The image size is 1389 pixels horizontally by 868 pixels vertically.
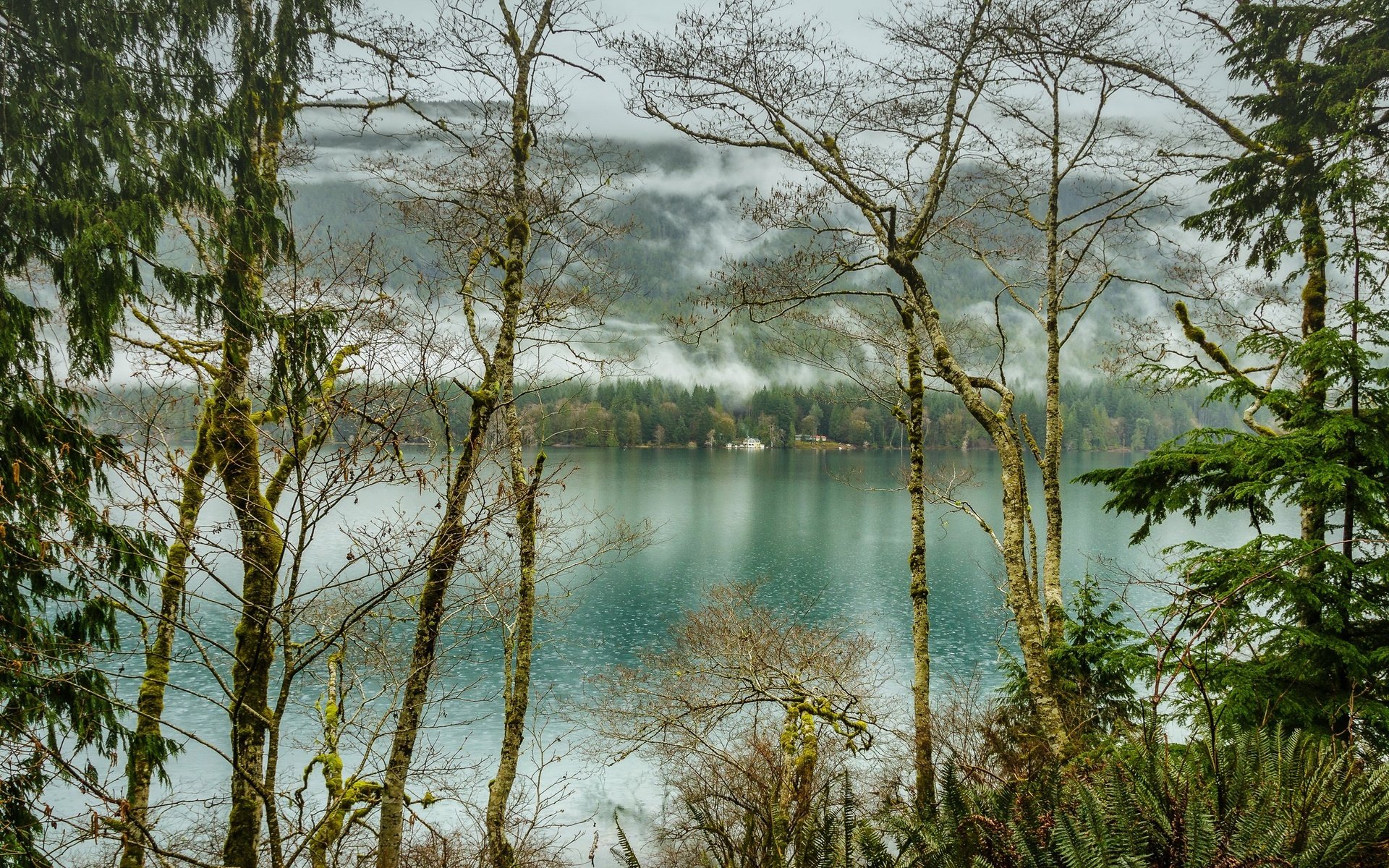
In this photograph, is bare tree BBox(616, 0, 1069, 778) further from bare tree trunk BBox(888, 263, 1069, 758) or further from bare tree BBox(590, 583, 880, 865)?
bare tree BBox(590, 583, 880, 865)

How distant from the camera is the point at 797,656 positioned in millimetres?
12953

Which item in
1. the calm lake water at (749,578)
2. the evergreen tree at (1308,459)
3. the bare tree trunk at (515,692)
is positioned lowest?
the calm lake water at (749,578)

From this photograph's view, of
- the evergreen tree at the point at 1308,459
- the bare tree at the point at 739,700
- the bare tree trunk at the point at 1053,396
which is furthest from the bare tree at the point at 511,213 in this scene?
the bare tree trunk at the point at 1053,396

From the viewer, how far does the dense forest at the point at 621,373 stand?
11.0ft

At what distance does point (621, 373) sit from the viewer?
8922 mm

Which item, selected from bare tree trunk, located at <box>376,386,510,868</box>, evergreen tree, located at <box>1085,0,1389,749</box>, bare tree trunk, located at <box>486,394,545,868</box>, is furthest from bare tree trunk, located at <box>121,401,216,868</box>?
evergreen tree, located at <box>1085,0,1389,749</box>

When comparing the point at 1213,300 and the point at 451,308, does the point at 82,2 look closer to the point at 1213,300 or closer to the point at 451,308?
the point at 451,308

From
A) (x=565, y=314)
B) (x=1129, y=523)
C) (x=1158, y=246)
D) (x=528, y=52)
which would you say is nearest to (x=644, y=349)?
(x=565, y=314)

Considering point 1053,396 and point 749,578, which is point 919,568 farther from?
point 749,578

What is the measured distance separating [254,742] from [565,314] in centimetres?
477

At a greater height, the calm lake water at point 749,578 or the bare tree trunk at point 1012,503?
the bare tree trunk at point 1012,503

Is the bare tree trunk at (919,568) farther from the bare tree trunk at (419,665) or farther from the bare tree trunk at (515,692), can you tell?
the bare tree trunk at (419,665)

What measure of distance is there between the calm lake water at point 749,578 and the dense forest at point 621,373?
1173 millimetres

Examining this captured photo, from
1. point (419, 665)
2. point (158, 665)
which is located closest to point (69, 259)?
point (419, 665)
